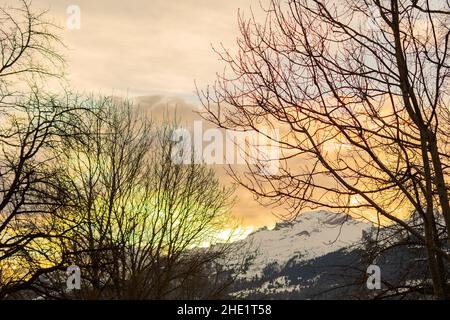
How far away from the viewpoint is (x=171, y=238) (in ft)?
67.6

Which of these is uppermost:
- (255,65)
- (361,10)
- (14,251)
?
(361,10)

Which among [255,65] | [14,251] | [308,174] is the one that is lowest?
[14,251]

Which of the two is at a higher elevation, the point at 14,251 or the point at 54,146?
the point at 54,146

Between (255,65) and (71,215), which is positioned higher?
(255,65)

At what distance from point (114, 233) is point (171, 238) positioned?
2.20m

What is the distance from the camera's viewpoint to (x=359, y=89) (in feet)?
20.5
